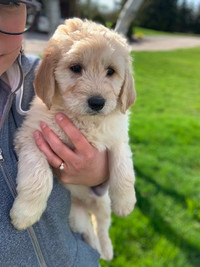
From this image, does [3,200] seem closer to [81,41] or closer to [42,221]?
[42,221]

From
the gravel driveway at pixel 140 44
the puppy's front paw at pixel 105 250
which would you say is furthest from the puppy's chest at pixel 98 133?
the gravel driveway at pixel 140 44

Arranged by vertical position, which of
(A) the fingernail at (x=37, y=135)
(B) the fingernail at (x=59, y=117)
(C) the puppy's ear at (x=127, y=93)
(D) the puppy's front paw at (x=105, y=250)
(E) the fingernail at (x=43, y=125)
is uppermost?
(C) the puppy's ear at (x=127, y=93)

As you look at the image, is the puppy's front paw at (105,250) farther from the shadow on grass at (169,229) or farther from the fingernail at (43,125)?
the fingernail at (43,125)

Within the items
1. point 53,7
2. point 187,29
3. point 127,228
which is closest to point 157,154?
point 127,228

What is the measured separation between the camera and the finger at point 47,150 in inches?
75.0

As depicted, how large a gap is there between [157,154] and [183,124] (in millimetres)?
1609

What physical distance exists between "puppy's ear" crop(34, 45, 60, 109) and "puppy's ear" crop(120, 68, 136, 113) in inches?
20.2

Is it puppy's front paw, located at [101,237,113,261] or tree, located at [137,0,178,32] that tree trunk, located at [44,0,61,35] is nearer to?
puppy's front paw, located at [101,237,113,261]

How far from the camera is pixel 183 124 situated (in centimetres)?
654

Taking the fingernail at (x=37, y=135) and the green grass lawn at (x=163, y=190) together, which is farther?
the green grass lawn at (x=163, y=190)

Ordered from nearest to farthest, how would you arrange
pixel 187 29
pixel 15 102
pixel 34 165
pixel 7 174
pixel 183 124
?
pixel 7 174 → pixel 34 165 → pixel 15 102 → pixel 183 124 → pixel 187 29

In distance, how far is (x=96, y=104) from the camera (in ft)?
6.08

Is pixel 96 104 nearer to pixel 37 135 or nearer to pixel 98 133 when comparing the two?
pixel 98 133

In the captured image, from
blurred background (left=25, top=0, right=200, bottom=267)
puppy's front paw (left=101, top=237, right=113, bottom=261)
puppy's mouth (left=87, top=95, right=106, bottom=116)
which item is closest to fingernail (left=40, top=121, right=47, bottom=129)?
puppy's mouth (left=87, top=95, right=106, bottom=116)
